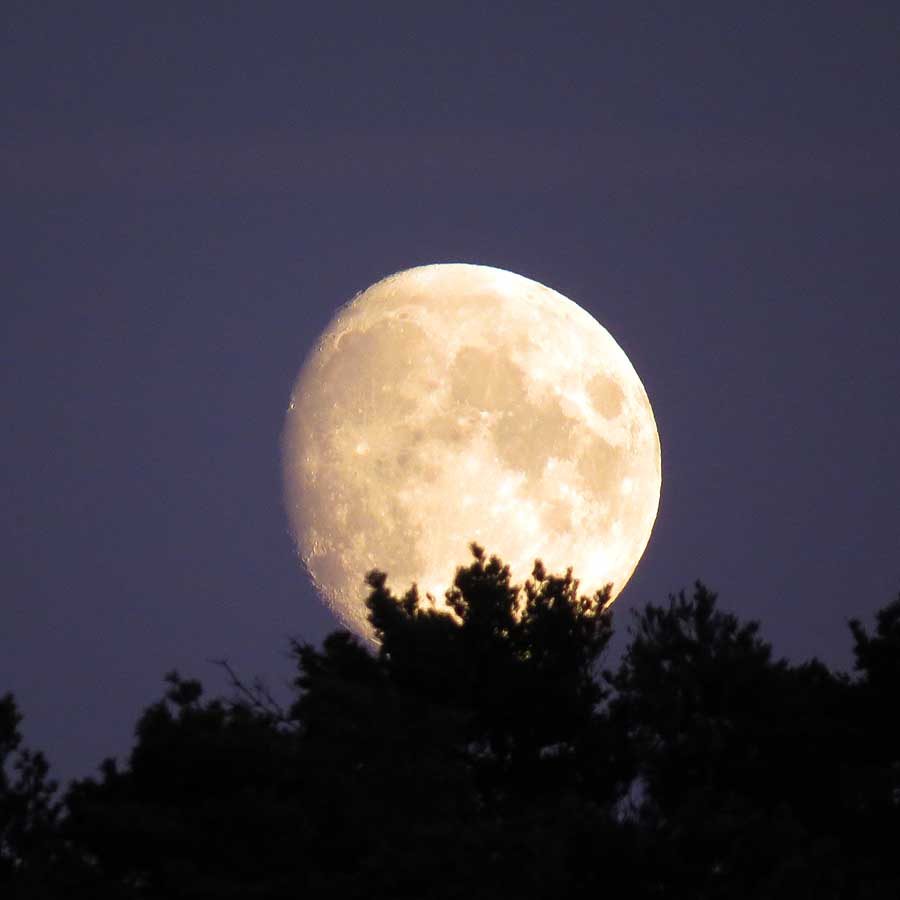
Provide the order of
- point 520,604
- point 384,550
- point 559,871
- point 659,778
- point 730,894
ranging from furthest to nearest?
point 384,550, point 520,604, point 659,778, point 730,894, point 559,871

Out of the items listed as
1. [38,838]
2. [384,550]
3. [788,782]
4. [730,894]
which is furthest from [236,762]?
[384,550]

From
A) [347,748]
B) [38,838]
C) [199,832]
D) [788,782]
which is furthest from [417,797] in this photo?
[788,782]

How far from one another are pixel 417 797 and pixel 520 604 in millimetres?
Answer: 7964

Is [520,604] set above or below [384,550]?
below

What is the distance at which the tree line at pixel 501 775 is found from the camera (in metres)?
24.1

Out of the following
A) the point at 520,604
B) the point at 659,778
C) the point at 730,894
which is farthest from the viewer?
the point at 520,604

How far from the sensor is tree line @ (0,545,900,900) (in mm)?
24062

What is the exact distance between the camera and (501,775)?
30297 millimetres

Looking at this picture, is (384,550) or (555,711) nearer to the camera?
(555,711)

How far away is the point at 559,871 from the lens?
2367cm

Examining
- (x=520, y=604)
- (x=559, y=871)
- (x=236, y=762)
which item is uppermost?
(x=520, y=604)

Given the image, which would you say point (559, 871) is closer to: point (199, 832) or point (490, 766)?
point (199, 832)

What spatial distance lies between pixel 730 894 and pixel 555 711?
6028mm

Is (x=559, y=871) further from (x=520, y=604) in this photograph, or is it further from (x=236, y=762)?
(x=520, y=604)
